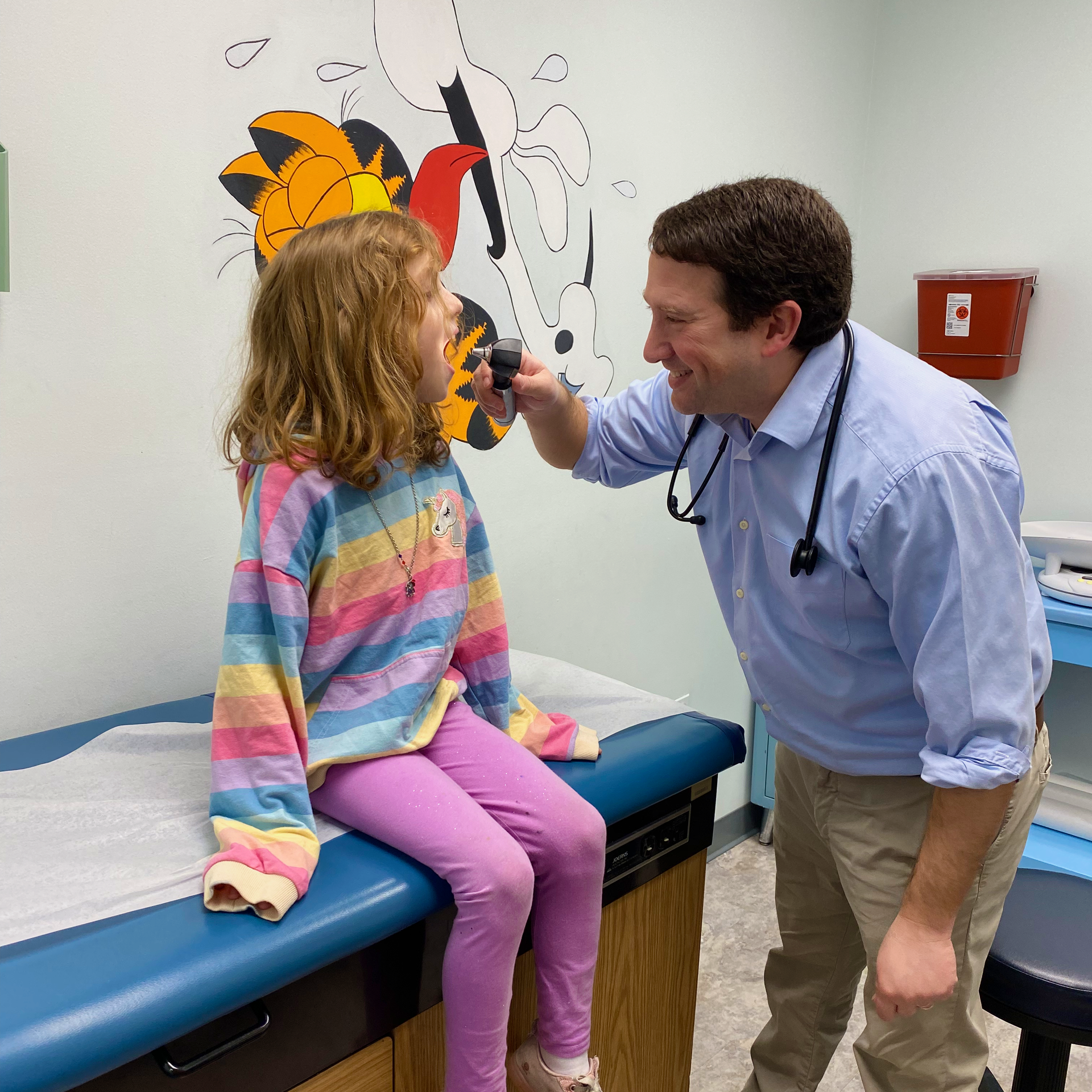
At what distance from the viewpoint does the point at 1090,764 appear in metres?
2.79

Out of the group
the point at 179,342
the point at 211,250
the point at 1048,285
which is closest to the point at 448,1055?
the point at 179,342

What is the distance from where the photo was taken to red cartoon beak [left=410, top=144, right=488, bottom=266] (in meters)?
1.78

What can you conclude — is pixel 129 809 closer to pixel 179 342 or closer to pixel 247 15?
pixel 179 342

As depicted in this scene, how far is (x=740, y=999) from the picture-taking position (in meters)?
2.23

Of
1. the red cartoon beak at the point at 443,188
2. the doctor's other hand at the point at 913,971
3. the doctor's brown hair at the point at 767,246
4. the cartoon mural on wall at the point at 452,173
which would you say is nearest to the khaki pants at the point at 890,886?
the doctor's other hand at the point at 913,971

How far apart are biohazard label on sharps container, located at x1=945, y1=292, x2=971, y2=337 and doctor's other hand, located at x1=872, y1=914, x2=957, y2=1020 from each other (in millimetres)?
1988

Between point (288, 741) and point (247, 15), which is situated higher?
point (247, 15)

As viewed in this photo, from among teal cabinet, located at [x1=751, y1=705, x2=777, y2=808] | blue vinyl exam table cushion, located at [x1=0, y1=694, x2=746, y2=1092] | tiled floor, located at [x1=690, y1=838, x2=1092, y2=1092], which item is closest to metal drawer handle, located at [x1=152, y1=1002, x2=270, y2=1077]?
blue vinyl exam table cushion, located at [x1=0, y1=694, x2=746, y2=1092]

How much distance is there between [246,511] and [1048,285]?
8.05 ft

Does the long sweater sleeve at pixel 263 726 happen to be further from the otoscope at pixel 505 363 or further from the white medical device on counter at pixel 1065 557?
the white medical device on counter at pixel 1065 557

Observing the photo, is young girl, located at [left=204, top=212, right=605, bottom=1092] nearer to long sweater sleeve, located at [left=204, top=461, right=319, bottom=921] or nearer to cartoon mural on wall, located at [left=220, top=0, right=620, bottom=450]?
long sweater sleeve, located at [left=204, top=461, right=319, bottom=921]

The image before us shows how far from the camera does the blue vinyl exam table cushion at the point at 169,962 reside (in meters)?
0.83

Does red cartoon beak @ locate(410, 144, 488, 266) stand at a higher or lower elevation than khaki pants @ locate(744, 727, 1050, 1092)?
higher

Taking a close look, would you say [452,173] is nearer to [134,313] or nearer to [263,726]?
[134,313]
